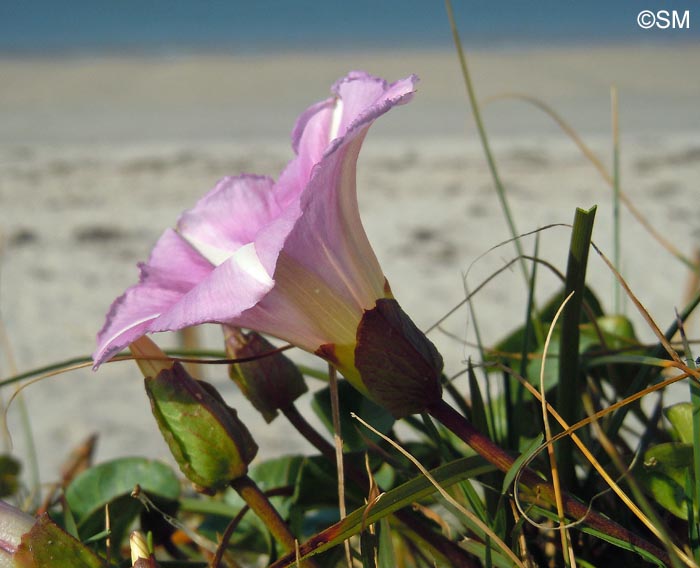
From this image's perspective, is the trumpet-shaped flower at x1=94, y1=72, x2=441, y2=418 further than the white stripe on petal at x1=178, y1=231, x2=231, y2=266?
No

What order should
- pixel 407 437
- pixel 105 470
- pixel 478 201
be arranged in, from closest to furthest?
pixel 105 470 < pixel 407 437 < pixel 478 201

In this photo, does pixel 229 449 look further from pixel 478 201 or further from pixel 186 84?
pixel 186 84

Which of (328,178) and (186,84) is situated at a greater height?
(186,84)

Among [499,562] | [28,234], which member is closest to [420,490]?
[499,562]

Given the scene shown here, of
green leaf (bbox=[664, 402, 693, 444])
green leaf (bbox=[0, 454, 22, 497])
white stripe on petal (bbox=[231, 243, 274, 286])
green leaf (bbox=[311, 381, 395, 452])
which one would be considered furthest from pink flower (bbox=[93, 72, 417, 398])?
green leaf (bbox=[0, 454, 22, 497])

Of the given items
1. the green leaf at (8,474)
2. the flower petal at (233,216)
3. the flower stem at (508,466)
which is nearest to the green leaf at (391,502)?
the flower stem at (508,466)

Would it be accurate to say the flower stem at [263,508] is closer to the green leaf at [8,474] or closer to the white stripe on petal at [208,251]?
the white stripe on petal at [208,251]

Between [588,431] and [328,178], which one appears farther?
[588,431]

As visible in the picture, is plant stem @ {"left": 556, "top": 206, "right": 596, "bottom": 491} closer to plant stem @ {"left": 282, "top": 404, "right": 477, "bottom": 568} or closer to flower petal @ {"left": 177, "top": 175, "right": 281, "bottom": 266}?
plant stem @ {"left": 282, "top": 404, "right": 477, "bottom": 568}
